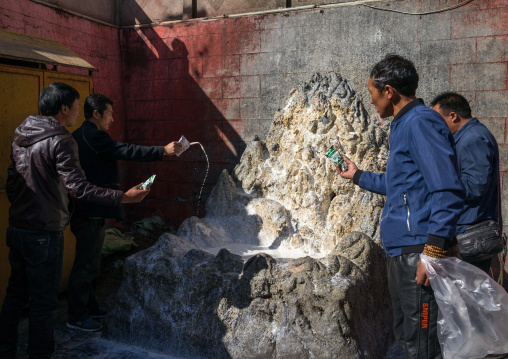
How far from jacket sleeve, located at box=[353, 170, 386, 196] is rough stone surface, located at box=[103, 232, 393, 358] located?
79cm

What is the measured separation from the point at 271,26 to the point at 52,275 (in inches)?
153

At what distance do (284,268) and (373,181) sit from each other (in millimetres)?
1064

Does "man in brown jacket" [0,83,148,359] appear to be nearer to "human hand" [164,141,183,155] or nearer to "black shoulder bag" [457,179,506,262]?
"human hand" [164,141,183,155]

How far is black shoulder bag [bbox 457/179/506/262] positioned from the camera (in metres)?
2.74

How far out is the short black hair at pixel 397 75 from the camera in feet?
7.40

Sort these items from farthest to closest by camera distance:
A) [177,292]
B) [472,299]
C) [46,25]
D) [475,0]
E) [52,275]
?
1. [46,25]
2. [475,0]
3. [177,292]
4. [52,275]
5. [472,299]

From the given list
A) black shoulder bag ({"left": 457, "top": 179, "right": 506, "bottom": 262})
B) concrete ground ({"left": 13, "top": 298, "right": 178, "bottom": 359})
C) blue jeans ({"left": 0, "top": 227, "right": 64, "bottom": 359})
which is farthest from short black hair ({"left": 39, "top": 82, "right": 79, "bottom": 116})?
black shoulder bag ({"left": 457, "top": 179, "right": 506, "bottom": 262})

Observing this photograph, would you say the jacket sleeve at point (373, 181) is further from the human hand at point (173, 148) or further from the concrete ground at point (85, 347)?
the human hand at point (173, 148)

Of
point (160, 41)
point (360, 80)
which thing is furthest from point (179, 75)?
point (360, 80)

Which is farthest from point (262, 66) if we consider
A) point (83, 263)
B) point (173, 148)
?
point (83, 263)

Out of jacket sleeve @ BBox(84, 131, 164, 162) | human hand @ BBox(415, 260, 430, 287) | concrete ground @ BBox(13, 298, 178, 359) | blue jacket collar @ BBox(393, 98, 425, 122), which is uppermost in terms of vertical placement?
blue jacket collar @ BBox(393, 98, 425, 122)

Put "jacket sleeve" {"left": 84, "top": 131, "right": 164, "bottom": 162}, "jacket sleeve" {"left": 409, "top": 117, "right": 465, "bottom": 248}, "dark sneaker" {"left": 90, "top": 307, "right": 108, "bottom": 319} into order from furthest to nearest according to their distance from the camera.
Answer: "dark sneaker" {"left": 90, "top": 307, "right": 108, "bottom": 319} < "jacket sleeve" {"left": 84, "top": 131, "right": 164, "bottom": 162} < "jacket sleeve" {"left": 409, "top": 117, "right": 465, "bottom": 248}

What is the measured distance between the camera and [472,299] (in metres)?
2.10

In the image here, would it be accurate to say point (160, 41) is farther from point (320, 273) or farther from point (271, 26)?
point (320, 273)
